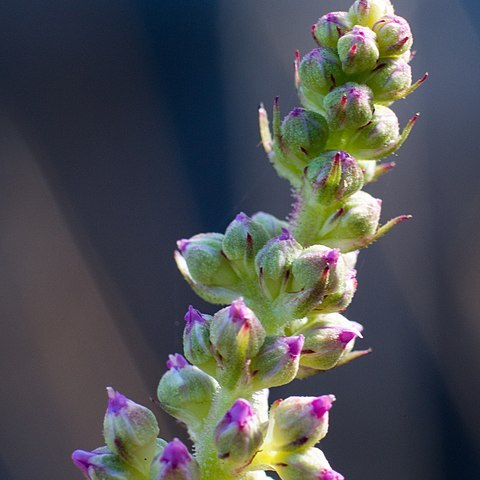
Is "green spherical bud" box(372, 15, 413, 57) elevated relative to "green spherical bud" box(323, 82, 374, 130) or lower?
elevated

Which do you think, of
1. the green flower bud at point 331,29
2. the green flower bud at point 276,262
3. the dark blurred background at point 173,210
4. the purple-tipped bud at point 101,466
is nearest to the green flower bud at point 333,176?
the green flower bud at point 276,262

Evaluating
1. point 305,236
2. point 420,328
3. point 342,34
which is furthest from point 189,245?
point 420,328

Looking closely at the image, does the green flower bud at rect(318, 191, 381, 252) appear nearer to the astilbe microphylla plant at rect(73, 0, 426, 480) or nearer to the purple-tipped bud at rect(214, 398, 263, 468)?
the astilbe microphylla plant at rect(73, 0, 426, 480)

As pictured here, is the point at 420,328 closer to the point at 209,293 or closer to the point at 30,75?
the point at 30,75

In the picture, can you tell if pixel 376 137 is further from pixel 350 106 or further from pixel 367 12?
pixel 367 12

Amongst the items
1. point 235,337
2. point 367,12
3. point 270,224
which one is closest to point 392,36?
point 367,12

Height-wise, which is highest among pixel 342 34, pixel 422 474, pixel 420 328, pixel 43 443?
pixel 342 34

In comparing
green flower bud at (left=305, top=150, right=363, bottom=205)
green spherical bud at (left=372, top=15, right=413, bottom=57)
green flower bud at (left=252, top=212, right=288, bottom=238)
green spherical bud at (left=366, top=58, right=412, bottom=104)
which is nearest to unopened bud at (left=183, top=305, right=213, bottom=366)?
green flower bud at (left=252, top=212, right=288, bottom=238)
